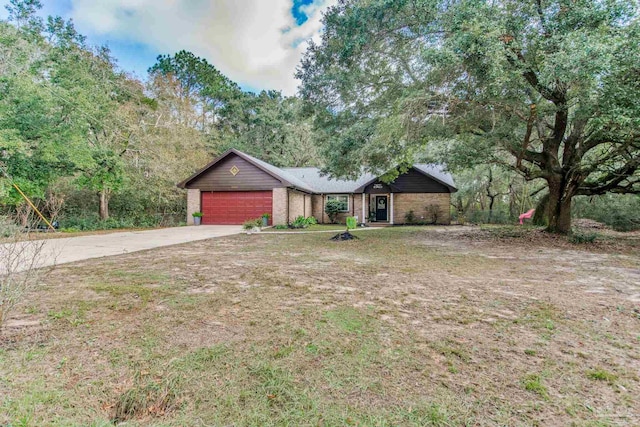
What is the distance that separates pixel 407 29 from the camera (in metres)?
7.46

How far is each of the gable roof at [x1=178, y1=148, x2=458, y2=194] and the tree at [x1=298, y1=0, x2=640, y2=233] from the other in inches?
246

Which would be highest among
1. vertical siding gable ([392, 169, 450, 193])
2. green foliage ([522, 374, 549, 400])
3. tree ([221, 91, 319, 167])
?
tree ([221, 91, 319, 167])

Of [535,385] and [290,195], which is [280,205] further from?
[535,385]

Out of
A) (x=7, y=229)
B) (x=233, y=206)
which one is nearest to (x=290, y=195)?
(x=233, y=206)

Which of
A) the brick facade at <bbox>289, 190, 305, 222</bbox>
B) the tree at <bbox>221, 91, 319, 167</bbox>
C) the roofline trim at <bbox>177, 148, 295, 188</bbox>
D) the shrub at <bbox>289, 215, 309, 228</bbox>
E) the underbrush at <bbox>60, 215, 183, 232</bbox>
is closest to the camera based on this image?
the underbrush at <bbox>60, 215, 183, 232</bbox>

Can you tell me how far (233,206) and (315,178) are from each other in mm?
6943

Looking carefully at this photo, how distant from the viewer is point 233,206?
59.4 ft

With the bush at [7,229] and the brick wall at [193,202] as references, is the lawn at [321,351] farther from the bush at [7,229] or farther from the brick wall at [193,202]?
the brick wall at [193,202]

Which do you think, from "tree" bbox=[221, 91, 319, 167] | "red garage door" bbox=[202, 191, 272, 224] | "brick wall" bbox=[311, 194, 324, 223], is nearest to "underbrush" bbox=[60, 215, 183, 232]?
"red garage door" bbox=[202, 191, 272, 224]

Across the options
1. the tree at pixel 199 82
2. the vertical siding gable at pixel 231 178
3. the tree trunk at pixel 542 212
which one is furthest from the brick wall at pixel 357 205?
the tree at pixel 199 82

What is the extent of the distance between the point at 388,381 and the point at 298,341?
2.83 feet

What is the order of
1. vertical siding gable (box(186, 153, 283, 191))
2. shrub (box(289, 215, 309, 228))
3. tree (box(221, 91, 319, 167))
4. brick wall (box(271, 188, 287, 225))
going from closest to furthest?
shrub (box(289, 215, 309, 228)), brick wall (box(271, 188, 287, 225)), vertical siding gable (box(186, 153, 283, 191)), tree (box(221, 91, 319, 167))

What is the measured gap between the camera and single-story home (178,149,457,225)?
17547 millimetres

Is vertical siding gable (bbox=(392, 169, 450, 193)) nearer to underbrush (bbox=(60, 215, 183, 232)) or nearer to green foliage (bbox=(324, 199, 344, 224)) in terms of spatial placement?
green foliage (bbox=(324, 199, 344, 224))
